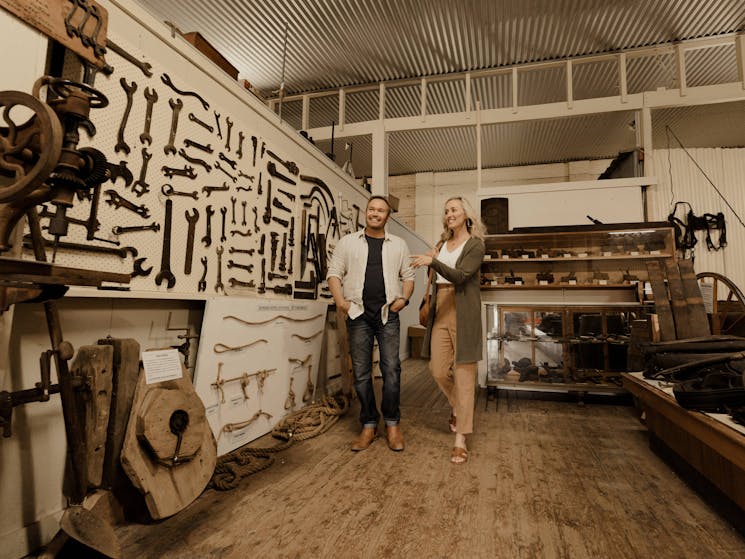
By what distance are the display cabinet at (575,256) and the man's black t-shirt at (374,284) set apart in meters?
1.96

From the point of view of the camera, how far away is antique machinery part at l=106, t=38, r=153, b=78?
5.77 feet

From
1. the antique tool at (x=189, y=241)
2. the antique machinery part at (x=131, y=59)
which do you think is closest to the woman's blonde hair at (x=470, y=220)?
the antique tool at (x=189, y=241)

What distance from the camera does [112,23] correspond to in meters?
1.77

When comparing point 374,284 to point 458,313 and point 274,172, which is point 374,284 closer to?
point 458,313

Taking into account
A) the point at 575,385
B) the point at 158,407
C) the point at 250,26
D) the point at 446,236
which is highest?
the point at 250,26

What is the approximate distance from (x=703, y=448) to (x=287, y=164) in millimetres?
3172

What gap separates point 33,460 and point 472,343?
2.13m

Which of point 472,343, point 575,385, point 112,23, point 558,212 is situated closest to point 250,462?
point 472,343

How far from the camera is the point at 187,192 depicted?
2.20 meters

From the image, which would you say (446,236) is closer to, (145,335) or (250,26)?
(145,335)

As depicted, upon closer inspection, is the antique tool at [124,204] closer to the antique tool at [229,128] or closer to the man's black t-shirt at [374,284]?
the antique tool at [229,128]

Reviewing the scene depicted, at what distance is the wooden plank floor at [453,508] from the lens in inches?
58.1

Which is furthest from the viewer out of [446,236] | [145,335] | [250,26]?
[250,26]

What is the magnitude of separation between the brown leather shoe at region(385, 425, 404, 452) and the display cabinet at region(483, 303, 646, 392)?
5.54 feet
